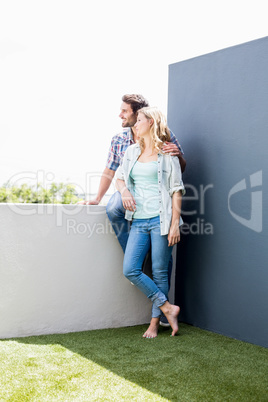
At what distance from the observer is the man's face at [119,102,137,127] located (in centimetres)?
395

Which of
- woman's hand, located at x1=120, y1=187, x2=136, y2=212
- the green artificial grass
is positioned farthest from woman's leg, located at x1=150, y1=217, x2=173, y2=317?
the green artificial grass

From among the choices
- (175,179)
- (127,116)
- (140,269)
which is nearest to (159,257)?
(140,269)

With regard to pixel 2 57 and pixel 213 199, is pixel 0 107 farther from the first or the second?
pixel 213 199

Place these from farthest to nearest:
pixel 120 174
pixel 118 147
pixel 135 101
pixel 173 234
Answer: pixel 118 147, pixel 135 101, pixel 120 174, pixel 173 234

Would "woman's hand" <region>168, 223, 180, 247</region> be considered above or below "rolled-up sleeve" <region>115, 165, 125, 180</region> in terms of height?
below

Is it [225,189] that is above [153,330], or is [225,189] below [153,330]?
above

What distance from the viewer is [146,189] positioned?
3.71m

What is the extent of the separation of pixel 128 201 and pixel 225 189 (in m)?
0.78

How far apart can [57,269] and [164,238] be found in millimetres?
879

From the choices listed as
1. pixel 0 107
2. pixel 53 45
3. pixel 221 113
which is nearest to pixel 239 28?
pixel 221 113

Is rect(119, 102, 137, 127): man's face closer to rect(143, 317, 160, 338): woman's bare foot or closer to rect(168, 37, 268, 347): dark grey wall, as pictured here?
rect(168, 37, 268, 347): dark grey wall

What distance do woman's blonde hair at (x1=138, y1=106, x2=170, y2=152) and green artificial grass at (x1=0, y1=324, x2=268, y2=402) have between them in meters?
1.50

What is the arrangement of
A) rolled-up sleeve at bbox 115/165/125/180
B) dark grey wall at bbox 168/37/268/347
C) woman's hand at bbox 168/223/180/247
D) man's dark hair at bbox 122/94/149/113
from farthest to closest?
man's dark hair at bbox 122/94/149/113
rolled-up sleeve at bbox 115/165/125/180
woman's hand at bbox 168/223/180/247
dark grey wall at bbox 168/37/268/347

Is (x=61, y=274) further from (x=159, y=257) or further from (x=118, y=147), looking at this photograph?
(x=118, y=147)
